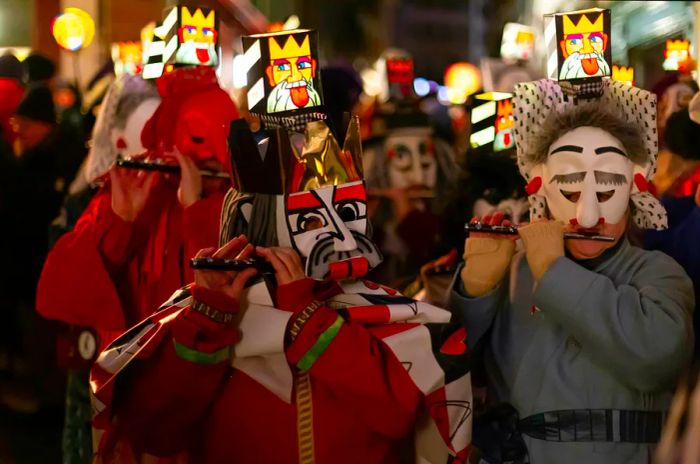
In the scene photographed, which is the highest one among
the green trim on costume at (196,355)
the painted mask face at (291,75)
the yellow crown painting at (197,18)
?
the yellow crown painting at (197,18)

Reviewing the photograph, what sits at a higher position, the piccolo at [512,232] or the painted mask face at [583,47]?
the painted mask face at [583,47]

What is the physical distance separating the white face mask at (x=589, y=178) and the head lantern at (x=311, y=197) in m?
0.71

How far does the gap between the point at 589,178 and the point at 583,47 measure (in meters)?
0.48

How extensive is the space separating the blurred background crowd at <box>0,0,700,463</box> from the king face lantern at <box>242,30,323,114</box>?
0.15 meters

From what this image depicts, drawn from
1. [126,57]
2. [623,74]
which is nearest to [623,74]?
[623,74]

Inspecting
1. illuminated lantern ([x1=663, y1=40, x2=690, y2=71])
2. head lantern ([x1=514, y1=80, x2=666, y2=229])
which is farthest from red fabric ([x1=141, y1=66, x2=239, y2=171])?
illuminated lantern ([x1=663, y1=40, x2=690, y2=71])

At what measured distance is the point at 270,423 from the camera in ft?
10.4

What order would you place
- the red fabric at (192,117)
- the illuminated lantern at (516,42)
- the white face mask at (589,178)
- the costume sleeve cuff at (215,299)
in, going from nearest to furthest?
the costume sleeve cuff at (215,299)
the white face mask at (589,178)
the red fabric at (192,117)
the illuminated lantern at (516,42)

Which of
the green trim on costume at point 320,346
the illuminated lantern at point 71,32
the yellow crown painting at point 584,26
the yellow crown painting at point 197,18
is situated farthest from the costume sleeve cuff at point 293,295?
the illuminated lantern at point 71,32

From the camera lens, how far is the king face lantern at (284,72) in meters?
3.40

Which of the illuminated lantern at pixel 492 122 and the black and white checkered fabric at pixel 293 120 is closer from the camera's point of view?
the black and white checkered fabric at pixel 293 120

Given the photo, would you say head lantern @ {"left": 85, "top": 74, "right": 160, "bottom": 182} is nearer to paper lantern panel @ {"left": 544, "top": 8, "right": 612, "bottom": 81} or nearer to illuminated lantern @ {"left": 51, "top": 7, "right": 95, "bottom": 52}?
paper lantern panel @ {"left": 544, "top": 8, "right": 612, "bottom": 81}

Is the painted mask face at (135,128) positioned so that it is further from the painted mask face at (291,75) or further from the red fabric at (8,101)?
the red fabric at (8,101)

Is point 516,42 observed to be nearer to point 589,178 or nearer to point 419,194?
point 419,194
